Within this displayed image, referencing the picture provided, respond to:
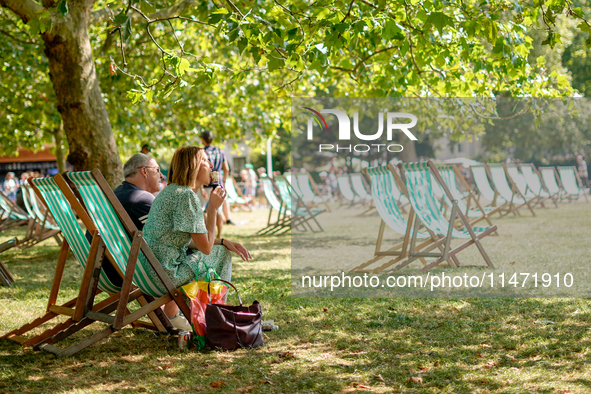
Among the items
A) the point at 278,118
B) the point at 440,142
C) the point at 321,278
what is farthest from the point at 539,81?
the point at 278,118

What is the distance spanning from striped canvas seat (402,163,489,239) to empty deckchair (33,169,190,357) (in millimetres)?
3000

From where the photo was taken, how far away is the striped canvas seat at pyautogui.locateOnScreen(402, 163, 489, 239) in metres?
6.21

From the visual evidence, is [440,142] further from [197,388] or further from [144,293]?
[197,388]

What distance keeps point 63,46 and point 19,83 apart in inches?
249

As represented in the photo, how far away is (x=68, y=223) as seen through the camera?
4098mm

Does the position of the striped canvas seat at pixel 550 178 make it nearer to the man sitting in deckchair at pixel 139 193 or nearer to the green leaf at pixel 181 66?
the green leaf at pixel 181 66

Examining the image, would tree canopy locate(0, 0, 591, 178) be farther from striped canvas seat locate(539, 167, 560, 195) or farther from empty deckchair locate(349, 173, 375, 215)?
striped canvas seat locate(539, 167, 560, 195)

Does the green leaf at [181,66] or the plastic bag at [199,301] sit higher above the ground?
the green leaf at [181,66]

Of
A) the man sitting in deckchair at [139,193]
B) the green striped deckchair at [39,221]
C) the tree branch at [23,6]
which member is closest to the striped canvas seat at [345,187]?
the green striped deckchair at [39,221]

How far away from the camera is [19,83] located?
13.1 metres

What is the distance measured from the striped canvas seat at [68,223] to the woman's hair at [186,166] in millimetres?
656

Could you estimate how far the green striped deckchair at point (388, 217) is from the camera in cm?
641

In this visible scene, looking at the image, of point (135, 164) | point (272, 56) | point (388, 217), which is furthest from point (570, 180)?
point (135, 164)

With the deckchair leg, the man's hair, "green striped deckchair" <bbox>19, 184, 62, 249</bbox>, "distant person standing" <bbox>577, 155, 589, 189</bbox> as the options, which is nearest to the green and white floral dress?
the deckchair leg
